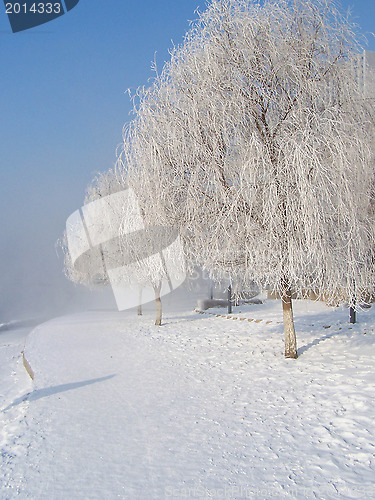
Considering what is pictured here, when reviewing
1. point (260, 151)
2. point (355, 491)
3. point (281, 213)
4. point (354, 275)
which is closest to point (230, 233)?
point (281, 213)

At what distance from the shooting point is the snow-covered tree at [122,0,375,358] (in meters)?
7.42

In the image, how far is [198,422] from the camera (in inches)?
239

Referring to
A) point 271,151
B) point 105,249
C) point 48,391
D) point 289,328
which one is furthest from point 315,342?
point 105,249

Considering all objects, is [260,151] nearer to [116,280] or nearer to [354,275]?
[354,275]

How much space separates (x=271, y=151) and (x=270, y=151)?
0.22 feet

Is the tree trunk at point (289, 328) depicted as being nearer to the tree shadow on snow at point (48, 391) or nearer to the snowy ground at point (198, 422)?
the snowy ground at point (198, 422)

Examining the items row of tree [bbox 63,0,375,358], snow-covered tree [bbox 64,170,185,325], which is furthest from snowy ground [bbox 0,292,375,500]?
snow-covered tree [bbox 64,170,185,325]

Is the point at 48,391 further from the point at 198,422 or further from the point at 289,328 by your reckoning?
the point at 289,328

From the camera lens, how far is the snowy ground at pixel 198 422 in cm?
441

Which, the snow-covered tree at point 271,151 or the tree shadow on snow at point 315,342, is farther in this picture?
the tree shadow on snow at point 315,342

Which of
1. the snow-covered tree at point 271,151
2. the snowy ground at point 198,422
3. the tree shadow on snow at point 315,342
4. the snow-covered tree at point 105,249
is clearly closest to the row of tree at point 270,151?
the snow-covered tree at point 271,151

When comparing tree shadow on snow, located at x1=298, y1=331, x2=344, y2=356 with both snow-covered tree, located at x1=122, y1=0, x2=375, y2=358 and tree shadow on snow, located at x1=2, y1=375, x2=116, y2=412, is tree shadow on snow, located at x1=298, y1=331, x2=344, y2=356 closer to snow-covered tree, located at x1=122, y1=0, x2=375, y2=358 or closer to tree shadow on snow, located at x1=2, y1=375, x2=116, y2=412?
snow-covered tree, located at x1=122, y1=0, x2=375, y2=358

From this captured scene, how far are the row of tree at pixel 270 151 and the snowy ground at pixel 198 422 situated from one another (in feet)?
5.48

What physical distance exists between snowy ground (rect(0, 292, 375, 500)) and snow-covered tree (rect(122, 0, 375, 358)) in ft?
5.48
